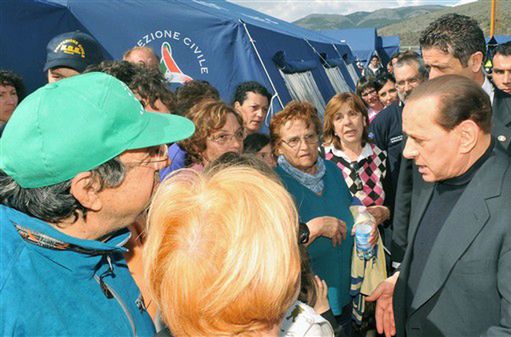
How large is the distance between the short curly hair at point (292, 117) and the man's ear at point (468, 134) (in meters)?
1.20

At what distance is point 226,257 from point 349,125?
9.38 feet

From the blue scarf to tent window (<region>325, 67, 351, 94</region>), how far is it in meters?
7.75

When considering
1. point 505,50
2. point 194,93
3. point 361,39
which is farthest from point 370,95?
point 361,39

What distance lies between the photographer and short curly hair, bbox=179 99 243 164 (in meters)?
2.64

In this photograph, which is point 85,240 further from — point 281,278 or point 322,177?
point 322,177

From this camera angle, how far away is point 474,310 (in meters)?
1.77

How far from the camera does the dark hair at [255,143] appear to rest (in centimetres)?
324

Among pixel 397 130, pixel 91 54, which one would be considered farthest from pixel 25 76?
pixel 397 130

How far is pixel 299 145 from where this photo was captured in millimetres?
2887

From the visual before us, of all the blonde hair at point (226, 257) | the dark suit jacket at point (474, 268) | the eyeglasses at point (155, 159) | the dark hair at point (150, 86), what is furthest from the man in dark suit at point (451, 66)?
the blonde hair at point (226, 257)

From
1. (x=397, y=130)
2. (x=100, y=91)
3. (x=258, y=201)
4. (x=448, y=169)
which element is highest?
(x=100, y=91)

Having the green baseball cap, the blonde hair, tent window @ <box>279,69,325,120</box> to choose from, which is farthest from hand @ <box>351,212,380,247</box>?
tent window @ <box>279,69,325,120</box>

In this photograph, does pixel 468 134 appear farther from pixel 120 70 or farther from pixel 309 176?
pixel 120 70

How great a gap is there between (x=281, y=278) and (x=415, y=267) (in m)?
1.26
